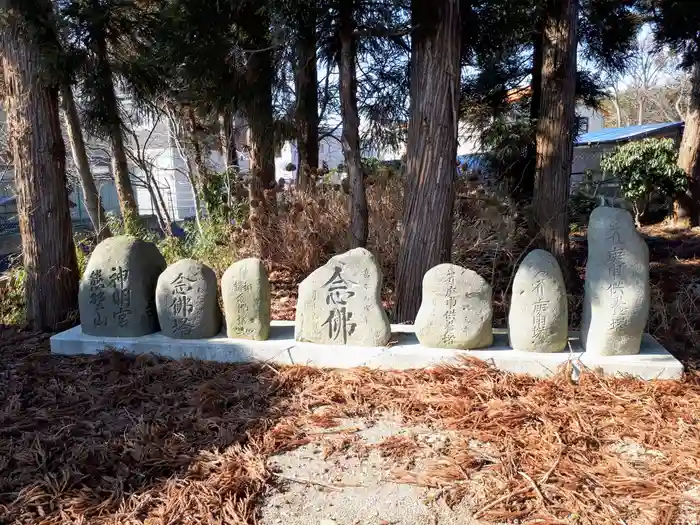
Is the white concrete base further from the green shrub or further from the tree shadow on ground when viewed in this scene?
the green shrub

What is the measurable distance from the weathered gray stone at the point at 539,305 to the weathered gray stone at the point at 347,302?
32.3 inches

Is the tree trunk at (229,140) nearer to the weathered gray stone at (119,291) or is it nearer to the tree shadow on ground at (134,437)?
the weathered gray stone at (119,291)

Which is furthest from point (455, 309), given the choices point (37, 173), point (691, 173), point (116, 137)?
point (691, 173)

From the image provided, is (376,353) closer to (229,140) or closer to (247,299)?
(247,299)

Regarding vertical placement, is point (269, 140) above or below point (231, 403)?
above

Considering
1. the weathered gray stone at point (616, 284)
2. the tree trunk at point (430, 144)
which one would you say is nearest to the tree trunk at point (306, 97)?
the tree trunk at point (430, 144)

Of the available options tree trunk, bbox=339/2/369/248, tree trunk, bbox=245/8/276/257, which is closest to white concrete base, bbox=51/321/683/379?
tree trunk, bbox=339/2/369/248

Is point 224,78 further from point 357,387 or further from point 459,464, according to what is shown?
point 459,464

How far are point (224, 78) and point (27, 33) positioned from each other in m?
1.48

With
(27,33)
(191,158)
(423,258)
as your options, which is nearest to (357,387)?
(423,258)

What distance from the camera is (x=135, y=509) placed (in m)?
2.27

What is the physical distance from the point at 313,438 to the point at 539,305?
1.52 m

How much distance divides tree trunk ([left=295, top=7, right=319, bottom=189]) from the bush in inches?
270

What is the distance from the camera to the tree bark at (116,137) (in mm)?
5312
